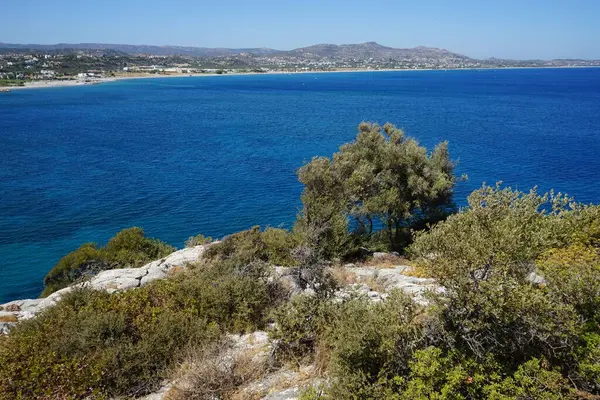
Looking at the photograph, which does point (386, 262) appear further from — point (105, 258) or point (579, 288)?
point (105, 258)

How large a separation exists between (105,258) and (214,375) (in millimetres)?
20888

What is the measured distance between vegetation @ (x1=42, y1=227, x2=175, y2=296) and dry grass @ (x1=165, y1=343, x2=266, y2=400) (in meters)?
17.7

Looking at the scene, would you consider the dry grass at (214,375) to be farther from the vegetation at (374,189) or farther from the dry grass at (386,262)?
the dry grass at (386,262)

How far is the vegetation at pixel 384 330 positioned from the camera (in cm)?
924

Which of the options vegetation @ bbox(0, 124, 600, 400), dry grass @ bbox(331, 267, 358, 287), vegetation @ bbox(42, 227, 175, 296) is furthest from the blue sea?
vegetation @ bbox(0, 124, 600, 400)

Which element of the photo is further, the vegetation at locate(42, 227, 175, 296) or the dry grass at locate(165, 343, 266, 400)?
the vegetation at locate(42, 227, 175, 296)

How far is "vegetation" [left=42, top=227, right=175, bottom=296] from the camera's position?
90.1 ft

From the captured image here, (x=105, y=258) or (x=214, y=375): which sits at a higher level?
(x=214, y=375)

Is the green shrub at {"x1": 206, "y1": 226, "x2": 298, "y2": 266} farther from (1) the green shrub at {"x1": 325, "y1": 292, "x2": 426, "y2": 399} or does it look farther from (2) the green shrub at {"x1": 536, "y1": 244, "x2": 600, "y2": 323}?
(2) the green shrub at {"x1": 536, "y1": 244, "x2": 600, "y2": 323}

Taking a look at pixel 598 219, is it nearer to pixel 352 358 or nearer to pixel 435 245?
pixel 435 245

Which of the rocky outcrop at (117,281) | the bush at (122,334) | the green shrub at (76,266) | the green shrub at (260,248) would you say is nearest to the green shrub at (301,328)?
the bush at (122,334)

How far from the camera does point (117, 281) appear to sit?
21.4 meters

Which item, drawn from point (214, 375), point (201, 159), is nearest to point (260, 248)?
point (214, 375)

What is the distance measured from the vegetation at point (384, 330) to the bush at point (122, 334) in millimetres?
46
